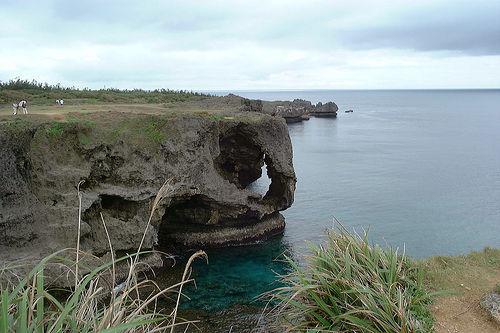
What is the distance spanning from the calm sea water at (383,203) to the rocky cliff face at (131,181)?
2552mm

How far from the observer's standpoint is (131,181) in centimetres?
2509

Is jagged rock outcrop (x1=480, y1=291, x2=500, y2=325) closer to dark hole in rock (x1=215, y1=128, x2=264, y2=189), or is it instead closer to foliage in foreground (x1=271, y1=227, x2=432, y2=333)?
foliage in foreground (x1=271, y1=227, x2=432, y2=333)

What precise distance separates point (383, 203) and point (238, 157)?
12671mm

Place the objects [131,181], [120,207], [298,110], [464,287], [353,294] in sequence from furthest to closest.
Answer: [298,110] → [120,207] → [131,181] → [464,287] → [353,294]

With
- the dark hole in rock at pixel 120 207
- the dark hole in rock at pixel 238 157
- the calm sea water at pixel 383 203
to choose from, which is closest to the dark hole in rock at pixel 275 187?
the dark hole in rock at pixel 238 157

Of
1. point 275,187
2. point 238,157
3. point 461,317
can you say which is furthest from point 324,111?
point 461,317

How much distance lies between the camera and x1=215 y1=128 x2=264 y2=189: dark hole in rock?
112 feet

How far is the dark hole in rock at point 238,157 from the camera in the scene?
112ft

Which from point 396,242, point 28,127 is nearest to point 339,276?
point 28,127

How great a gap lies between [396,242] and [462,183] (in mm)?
20709

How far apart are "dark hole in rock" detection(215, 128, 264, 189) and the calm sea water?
190 inches

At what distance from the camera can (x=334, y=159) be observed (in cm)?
6100

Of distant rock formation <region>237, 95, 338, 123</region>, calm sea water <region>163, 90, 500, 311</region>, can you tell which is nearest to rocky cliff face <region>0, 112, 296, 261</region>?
calm sea water <region>163, 90, 500, 311</region>

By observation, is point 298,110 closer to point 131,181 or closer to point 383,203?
point 383,203
